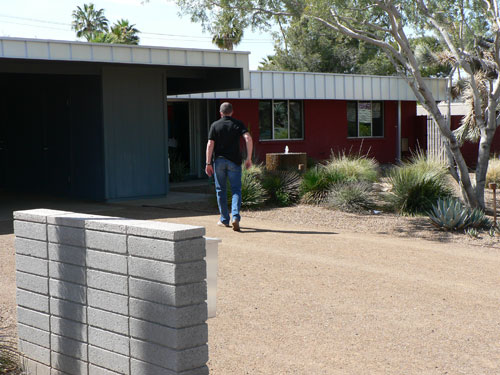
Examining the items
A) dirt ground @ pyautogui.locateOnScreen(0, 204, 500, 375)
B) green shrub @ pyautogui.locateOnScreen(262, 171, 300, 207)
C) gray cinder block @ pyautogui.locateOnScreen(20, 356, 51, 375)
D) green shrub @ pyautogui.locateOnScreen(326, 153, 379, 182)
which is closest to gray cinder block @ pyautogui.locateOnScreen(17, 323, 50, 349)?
gray cinder block @ pyautogui.locateOnScreen(20, 356, 51, 375)

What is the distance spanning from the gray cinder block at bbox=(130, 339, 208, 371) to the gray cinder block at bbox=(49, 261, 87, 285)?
22.6 inches

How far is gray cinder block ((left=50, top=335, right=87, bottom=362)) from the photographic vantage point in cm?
430

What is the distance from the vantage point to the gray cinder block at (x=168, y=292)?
3680 mm

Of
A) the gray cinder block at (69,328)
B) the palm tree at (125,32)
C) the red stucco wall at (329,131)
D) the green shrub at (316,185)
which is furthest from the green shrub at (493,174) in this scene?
the palm tree at (125,32)

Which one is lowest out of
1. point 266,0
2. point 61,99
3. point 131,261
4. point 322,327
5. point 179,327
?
point 322,327

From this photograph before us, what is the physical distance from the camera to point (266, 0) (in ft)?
40.8

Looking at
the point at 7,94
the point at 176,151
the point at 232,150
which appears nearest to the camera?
the point at 232,150

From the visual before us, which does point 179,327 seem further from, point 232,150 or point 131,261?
point 232,150

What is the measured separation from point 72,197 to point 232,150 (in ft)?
20.6

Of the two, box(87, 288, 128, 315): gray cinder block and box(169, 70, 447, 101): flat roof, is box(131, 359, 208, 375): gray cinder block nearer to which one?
box(87, 288, 128, 315): gray cinder block

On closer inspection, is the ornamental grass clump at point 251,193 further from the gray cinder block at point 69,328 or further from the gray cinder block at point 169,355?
the gray cinder block at point 169,355

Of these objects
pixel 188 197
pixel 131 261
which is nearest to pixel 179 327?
pixel 131 261

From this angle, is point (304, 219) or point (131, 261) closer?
Answer: point (131, 261)

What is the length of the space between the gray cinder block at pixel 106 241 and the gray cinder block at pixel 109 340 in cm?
49
